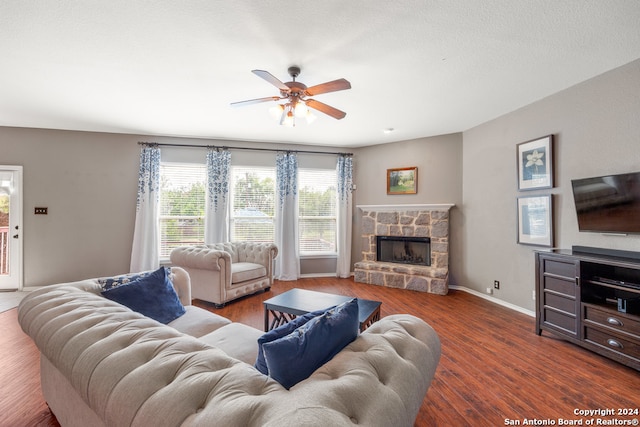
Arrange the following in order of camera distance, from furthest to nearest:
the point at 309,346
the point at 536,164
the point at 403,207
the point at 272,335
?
1. the point at 403,207
2. the point at 536,164
3. the point at 272,335
4. the point at 309,346

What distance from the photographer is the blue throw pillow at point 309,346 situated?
91cm

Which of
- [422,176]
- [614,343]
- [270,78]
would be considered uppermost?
[270,78]

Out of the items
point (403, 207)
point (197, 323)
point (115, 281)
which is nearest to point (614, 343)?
point (403, 207)

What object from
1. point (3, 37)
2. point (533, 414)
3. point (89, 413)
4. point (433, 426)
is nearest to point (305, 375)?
point (89, 413)

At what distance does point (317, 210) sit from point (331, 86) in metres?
3.37

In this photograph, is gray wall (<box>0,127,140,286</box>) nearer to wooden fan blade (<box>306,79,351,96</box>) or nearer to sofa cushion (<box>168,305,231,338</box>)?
sofa cushion (<box>168,305,231,338</box>)

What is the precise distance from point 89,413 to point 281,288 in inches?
140

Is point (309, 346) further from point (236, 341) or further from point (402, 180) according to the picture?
point (402, 180)

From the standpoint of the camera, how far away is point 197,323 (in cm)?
200

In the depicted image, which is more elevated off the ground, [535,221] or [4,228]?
[535,221]

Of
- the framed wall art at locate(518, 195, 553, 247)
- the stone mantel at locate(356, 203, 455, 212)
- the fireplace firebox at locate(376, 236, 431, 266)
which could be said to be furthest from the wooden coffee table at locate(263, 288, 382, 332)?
the stone mantel at locate(356, 203, 455, 212)

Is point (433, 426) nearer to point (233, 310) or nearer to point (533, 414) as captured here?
point (533, 414)

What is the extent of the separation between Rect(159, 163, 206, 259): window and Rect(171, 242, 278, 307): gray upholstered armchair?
860mm

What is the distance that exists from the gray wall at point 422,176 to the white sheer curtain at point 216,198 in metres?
2.47
